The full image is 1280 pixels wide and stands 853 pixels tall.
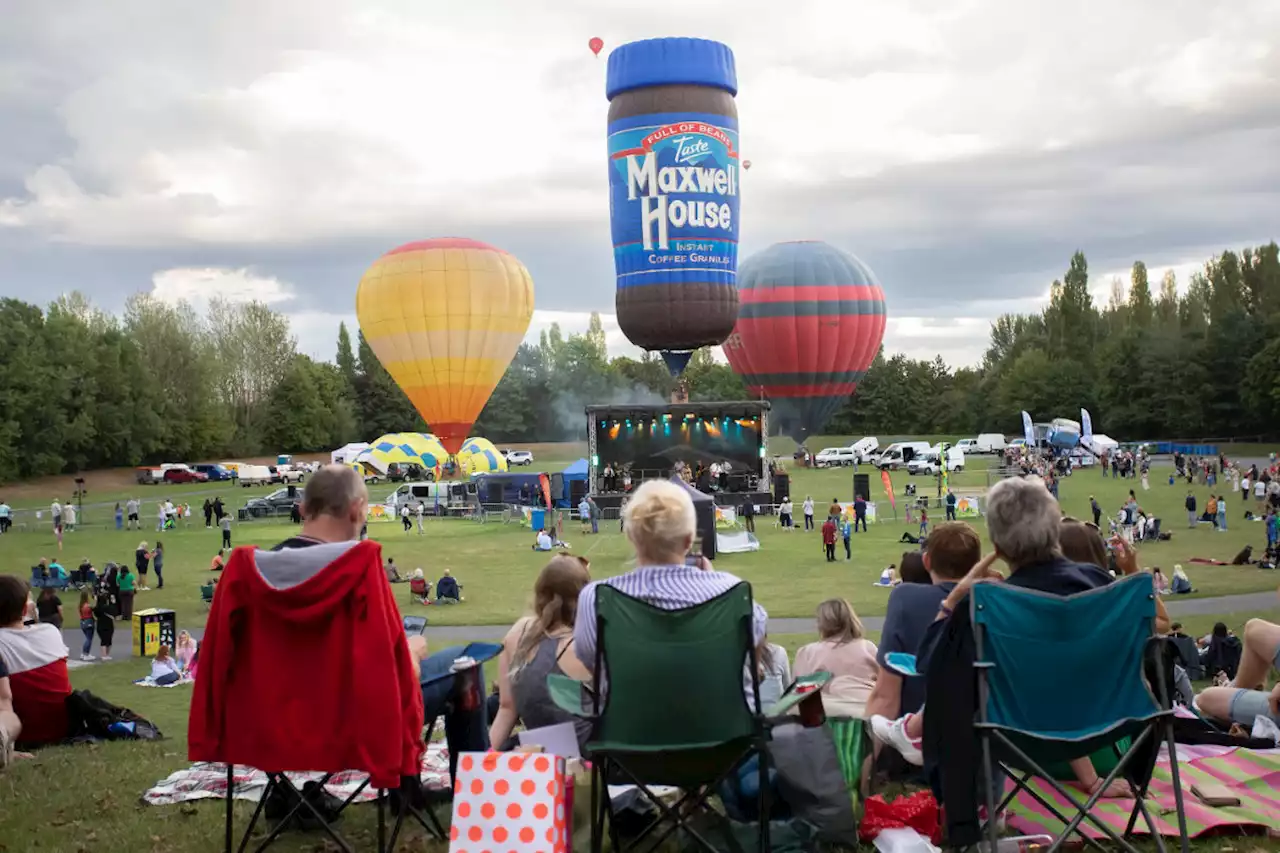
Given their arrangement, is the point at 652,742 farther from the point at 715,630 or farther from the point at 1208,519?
the point at 1208,519

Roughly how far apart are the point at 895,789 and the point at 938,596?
830 millimetres

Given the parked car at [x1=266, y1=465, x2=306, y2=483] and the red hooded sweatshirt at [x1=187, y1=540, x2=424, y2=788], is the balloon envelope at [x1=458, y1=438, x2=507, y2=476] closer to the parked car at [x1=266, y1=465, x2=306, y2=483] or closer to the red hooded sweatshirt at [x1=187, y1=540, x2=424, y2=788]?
the parked car at [x1=266, y1=465, x2=306, y2=483]

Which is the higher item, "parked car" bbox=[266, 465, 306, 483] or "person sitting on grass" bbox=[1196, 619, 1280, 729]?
"parked car" bbox=[266, 465, 306, 483]

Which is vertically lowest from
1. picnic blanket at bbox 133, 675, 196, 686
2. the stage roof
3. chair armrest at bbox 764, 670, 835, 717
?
picnic blanket at bbox 133, 675, 196, 686

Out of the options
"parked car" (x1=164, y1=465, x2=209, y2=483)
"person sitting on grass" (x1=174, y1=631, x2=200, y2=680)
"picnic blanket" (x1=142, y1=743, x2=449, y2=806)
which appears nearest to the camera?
"picnic blanket" (x1=142, y1=743, x2=449, y2=806)

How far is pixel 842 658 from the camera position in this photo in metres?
5.36

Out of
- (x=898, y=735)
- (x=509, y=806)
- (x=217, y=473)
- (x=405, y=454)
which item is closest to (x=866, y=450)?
(x=405, y=454)

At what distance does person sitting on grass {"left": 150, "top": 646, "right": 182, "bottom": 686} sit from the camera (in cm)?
1160

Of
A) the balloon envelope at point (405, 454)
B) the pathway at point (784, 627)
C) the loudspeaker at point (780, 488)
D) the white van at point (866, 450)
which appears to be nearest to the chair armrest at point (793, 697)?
the pathway at point (784, 627)

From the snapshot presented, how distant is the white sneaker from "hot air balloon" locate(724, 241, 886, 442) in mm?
42954

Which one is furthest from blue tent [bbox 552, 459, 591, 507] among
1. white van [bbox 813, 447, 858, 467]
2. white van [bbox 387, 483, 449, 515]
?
white van [bbox 813, 447, 858, 467]

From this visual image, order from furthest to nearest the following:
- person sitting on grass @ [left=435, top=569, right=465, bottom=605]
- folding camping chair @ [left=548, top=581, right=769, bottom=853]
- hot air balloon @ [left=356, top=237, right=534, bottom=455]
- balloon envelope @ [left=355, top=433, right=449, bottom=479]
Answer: balloon envelope @ [left=355, top=433, right=449, bottom=479], hot air balloon @ [left=356, top=237, right=534, bottom=455], person sitting on grass @ [left=435, top=569, right=465, bottom=605], folding camping chair @ [left=548, top=581, right=769, bottom=853]

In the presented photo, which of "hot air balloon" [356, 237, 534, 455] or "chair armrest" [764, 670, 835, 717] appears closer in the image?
"chair armrest" [764, 670, 835, 717]

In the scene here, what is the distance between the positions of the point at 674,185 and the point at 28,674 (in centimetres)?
2760
